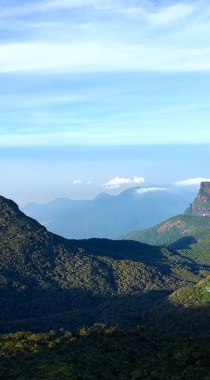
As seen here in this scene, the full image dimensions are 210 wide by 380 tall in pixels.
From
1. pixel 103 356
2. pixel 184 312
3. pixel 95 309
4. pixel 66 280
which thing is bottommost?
pixel 184 312

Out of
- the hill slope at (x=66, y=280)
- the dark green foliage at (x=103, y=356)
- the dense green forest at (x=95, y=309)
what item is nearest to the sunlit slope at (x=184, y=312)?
the dense green forest at (x=95, y=309)

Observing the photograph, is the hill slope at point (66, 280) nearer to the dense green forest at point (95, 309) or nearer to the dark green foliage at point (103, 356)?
the dense green forest at point (95, 309)

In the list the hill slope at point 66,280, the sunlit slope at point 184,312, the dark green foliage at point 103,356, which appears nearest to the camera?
the dark green foliage at point 103,356

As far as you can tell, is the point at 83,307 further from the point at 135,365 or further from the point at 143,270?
the point at 135,365

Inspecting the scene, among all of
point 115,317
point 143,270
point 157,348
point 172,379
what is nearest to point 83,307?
point 115,317

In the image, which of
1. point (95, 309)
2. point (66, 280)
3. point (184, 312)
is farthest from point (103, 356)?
point (66, 280)

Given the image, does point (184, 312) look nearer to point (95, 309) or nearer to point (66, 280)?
point (95, 309)

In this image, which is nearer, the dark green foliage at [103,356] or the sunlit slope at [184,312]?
the dark green foliage at [103,356]

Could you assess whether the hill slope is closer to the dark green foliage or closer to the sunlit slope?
the sunlit slope

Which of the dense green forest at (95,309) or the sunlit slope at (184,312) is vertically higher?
the dense green forest at (95,309)
